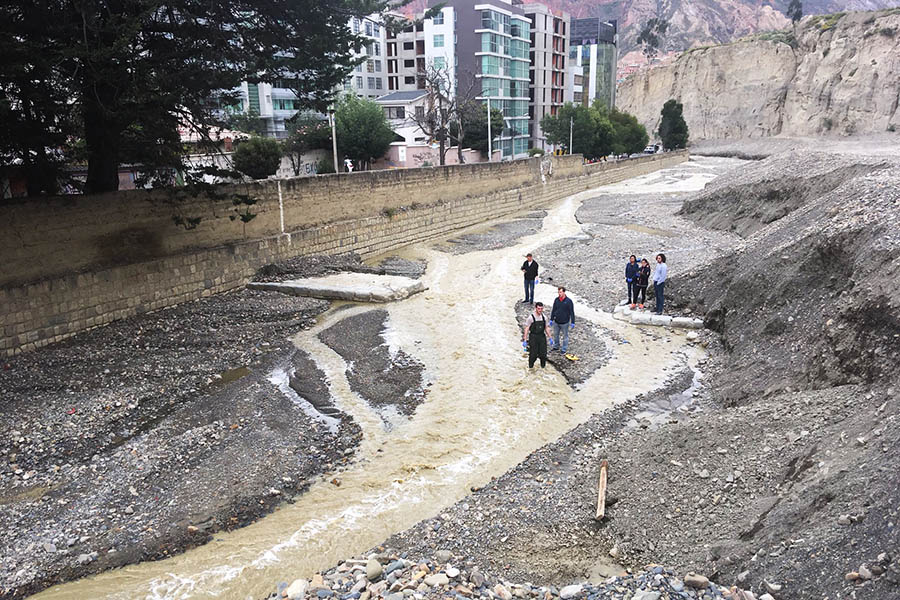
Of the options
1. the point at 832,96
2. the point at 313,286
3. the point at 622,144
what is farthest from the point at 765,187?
the point at 832,96

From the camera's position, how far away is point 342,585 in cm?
671

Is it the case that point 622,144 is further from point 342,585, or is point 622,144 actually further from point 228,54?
point 342,585

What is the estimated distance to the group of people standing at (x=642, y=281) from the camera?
1628 cm

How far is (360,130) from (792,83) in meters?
68.3

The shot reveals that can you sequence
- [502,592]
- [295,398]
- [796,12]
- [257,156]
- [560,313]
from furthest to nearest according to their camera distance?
[796,12]
[257,156]
[560,313]
[295,398]
[502,592]

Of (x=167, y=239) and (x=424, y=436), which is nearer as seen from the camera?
(x=424, y=436)

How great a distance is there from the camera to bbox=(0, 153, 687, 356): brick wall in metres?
14.6

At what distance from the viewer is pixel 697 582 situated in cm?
603

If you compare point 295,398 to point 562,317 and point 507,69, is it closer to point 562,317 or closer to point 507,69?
point 562,317

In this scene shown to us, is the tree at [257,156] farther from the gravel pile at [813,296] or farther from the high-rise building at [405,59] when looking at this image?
the high-rise building at [405,59]

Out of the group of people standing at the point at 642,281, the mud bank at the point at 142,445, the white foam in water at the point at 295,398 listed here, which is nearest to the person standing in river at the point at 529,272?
the group of people standing at the point at 642,281

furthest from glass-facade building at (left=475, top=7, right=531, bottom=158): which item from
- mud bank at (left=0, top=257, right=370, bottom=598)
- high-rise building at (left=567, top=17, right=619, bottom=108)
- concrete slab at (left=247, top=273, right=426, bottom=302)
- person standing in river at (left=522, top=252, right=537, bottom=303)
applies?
mud bank at (left=0, top=257, right=370, bottom=598)

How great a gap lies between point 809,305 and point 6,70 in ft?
50.0

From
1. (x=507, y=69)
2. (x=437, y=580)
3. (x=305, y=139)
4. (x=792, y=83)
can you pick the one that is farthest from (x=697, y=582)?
(x=792, y=83)
